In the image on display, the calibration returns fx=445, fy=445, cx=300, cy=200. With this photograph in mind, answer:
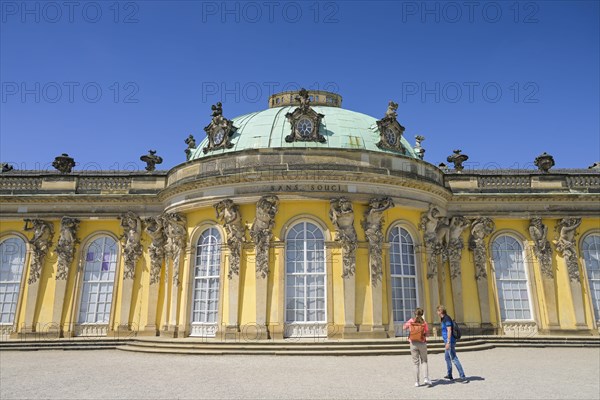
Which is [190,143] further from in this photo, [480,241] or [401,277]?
[480,241]

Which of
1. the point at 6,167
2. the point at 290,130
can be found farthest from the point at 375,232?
the point at 6,167

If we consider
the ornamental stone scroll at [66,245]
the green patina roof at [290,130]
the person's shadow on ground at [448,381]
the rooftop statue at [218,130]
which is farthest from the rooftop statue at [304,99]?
the person's shadow on ground at [448,381]

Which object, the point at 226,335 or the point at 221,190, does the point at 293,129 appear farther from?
the point at 226,335

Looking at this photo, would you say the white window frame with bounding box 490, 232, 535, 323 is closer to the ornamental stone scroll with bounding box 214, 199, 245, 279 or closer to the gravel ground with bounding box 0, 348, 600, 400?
the gravel ground with bounding box 0, 348, 600, 400

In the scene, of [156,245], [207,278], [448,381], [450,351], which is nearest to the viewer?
[448,381]

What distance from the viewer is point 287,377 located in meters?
10.6

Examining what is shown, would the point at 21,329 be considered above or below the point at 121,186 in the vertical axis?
below

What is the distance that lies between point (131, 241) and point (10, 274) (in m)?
5.87

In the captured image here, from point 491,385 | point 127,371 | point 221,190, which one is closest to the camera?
point 491,385

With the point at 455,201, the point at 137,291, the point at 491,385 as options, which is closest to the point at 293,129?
the point at 455,201

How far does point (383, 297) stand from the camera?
54.5 ft

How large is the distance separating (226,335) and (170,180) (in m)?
8.01

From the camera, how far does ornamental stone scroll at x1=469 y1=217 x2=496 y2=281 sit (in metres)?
19.9

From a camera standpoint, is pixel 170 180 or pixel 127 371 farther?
pixel 170 180
